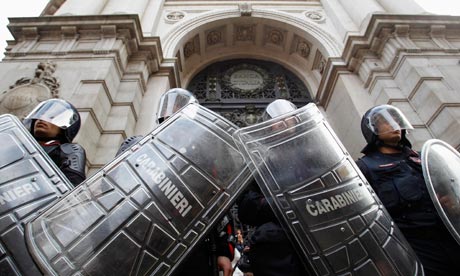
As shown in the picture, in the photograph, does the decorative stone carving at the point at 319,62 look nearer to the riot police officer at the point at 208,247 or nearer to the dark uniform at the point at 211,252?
the riot police officer at the point at 208,247

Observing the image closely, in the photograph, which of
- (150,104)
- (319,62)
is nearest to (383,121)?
(150,104)

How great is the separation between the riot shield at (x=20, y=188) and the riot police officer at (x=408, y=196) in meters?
2.10

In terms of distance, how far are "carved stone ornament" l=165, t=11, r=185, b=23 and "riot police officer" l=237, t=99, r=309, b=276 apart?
696 centimetres

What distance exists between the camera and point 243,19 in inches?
306

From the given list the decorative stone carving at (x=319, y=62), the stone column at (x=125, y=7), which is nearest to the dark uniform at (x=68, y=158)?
the stone column at (x=125, y=7)

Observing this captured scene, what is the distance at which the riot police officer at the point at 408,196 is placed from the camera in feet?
5.75

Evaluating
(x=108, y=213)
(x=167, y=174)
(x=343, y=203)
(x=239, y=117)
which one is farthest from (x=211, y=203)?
(x=239, y=117)

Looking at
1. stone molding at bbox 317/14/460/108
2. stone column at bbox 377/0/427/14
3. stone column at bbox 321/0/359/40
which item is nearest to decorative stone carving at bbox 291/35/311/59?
stone column at bbox 321/0/359/40

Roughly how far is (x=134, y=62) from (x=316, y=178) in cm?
498

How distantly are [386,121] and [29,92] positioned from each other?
4.59 m

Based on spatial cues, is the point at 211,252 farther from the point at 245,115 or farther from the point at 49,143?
the point at 245,115

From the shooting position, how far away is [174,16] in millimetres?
7762

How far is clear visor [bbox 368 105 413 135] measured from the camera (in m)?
2.36

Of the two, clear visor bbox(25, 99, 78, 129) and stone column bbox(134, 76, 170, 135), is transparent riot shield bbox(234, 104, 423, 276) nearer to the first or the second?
clear visor bbox(25, 99, 78, 129)
